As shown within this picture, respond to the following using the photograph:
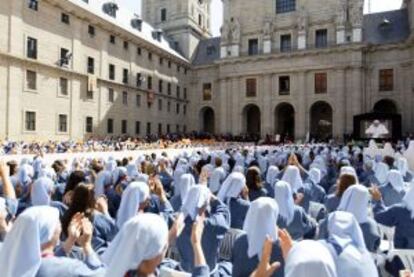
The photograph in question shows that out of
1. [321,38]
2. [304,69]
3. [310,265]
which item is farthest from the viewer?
[321,38]

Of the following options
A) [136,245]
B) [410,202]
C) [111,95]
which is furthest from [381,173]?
[111,95]

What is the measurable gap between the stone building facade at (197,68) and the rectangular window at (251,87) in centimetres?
18

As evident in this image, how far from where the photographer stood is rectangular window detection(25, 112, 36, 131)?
3222 cm

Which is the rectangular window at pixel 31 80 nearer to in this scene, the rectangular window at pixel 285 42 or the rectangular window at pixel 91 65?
the rectangular window at pixel 91 65

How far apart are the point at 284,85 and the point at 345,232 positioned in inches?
1887

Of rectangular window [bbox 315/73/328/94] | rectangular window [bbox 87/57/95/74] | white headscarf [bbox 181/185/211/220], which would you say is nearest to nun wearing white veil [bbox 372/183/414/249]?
white headscarf [bbox 181/185/211/220]

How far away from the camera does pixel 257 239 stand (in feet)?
12.4

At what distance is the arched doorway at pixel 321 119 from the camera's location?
5025 cm

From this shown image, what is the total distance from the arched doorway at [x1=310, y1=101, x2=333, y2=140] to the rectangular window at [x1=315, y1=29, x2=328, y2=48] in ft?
22.7

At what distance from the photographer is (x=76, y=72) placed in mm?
36781

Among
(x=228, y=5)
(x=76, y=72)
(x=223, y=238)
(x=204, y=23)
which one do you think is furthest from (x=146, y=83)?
(x=223, y=238)

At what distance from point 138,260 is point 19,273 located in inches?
32.9

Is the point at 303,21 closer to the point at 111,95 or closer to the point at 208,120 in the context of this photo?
the point at 208,120

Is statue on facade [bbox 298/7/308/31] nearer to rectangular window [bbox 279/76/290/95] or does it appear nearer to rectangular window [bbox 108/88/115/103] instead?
rectangular window [bbox 279/76/290/95]
